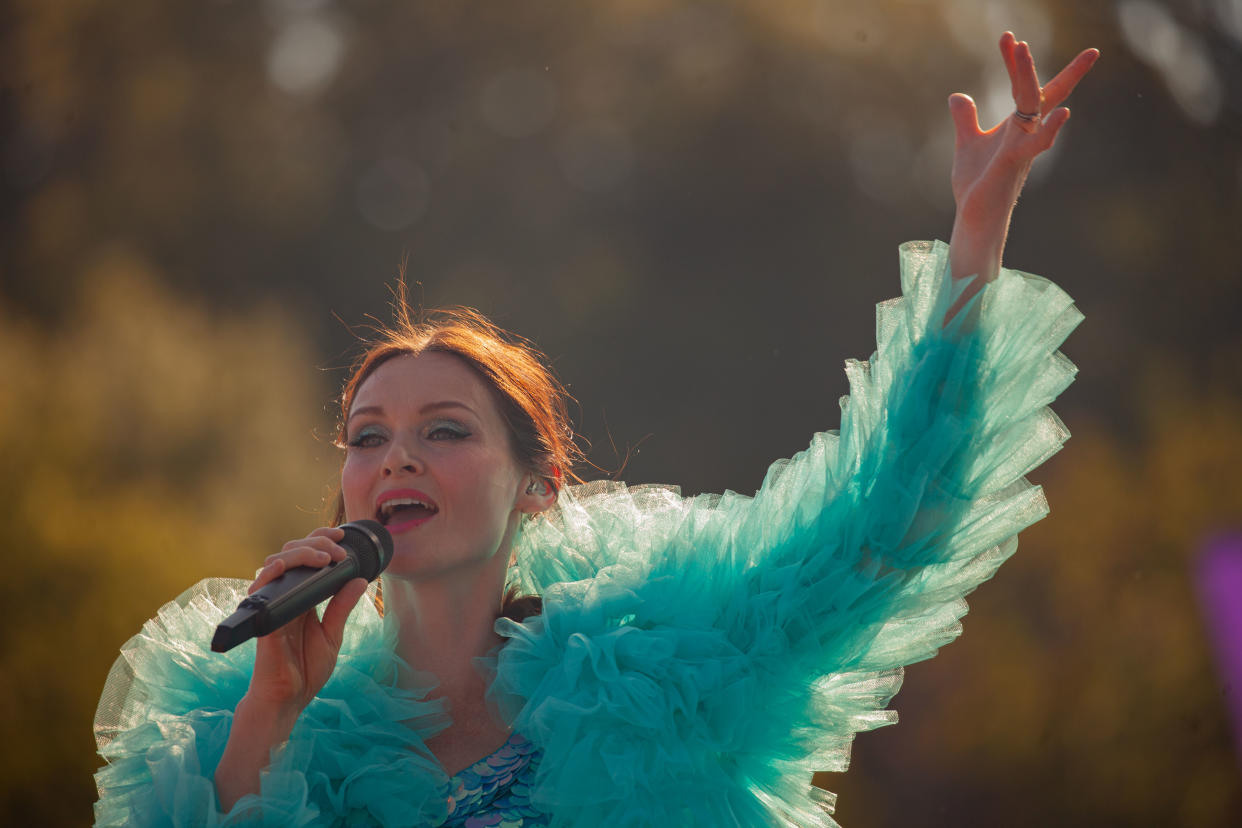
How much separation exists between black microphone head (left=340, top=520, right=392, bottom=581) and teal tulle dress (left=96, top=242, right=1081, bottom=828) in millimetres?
294

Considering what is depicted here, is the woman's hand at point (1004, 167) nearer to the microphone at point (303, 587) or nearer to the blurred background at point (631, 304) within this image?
the microphone at point (303, 587)

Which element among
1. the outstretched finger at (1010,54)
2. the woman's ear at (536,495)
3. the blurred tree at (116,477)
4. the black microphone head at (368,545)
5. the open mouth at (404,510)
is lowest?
the black microphone head at (368,545)

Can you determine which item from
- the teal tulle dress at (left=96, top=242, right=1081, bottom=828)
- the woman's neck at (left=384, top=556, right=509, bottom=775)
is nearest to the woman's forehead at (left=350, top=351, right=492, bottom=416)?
the woman's neck at (left=384, top=556, right=509, bottom=775)

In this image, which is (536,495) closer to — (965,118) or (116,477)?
→ (965,118)

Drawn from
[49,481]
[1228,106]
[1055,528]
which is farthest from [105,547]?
[1228,106]

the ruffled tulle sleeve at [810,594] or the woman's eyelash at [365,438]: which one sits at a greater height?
the woman's eyelash at [365,438]

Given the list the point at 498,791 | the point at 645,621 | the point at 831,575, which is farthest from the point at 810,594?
the point at 498,791

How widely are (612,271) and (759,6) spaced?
201 cm

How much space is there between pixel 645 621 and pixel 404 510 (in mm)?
456

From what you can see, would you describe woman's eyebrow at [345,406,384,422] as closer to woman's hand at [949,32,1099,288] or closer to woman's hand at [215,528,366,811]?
woman's hand at [215,528,366,811]

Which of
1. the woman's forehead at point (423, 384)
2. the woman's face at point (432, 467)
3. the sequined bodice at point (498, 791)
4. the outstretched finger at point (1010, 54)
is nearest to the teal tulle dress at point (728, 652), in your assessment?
the sequined bodice at point (498, 791)

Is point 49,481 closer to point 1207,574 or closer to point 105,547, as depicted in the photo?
point 105,547

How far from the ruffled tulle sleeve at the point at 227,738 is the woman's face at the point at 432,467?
23cm

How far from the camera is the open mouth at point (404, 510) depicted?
73.5 inches
